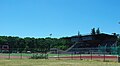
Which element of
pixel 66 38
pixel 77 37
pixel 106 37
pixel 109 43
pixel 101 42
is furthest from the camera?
pixel 66 38

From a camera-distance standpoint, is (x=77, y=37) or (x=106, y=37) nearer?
(x=106, y=37)

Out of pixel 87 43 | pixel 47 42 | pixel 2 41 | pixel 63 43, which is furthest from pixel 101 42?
pixel 2 41

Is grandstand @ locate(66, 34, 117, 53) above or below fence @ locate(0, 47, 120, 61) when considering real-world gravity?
above

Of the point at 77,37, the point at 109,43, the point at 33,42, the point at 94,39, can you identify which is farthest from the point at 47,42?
the point at 109,43

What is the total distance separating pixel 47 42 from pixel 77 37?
14716 millimetres

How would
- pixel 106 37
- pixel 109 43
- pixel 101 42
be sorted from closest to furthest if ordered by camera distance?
pixel 109 43
pixel 101 42
pixel 106 37

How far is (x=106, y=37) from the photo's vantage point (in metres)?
122

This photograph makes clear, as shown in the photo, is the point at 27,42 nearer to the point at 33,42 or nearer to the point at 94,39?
the point at 33,42

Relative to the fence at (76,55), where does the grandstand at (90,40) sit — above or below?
above

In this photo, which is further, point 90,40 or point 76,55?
point 90,40

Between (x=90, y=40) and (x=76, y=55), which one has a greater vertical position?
(x=90, y=40)

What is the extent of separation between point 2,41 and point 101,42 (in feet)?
142

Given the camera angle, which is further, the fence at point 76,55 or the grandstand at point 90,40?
the grandstand at point 90,40

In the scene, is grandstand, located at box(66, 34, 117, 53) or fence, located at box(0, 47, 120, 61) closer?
fence, located at box(0, 47, 120, 61)
